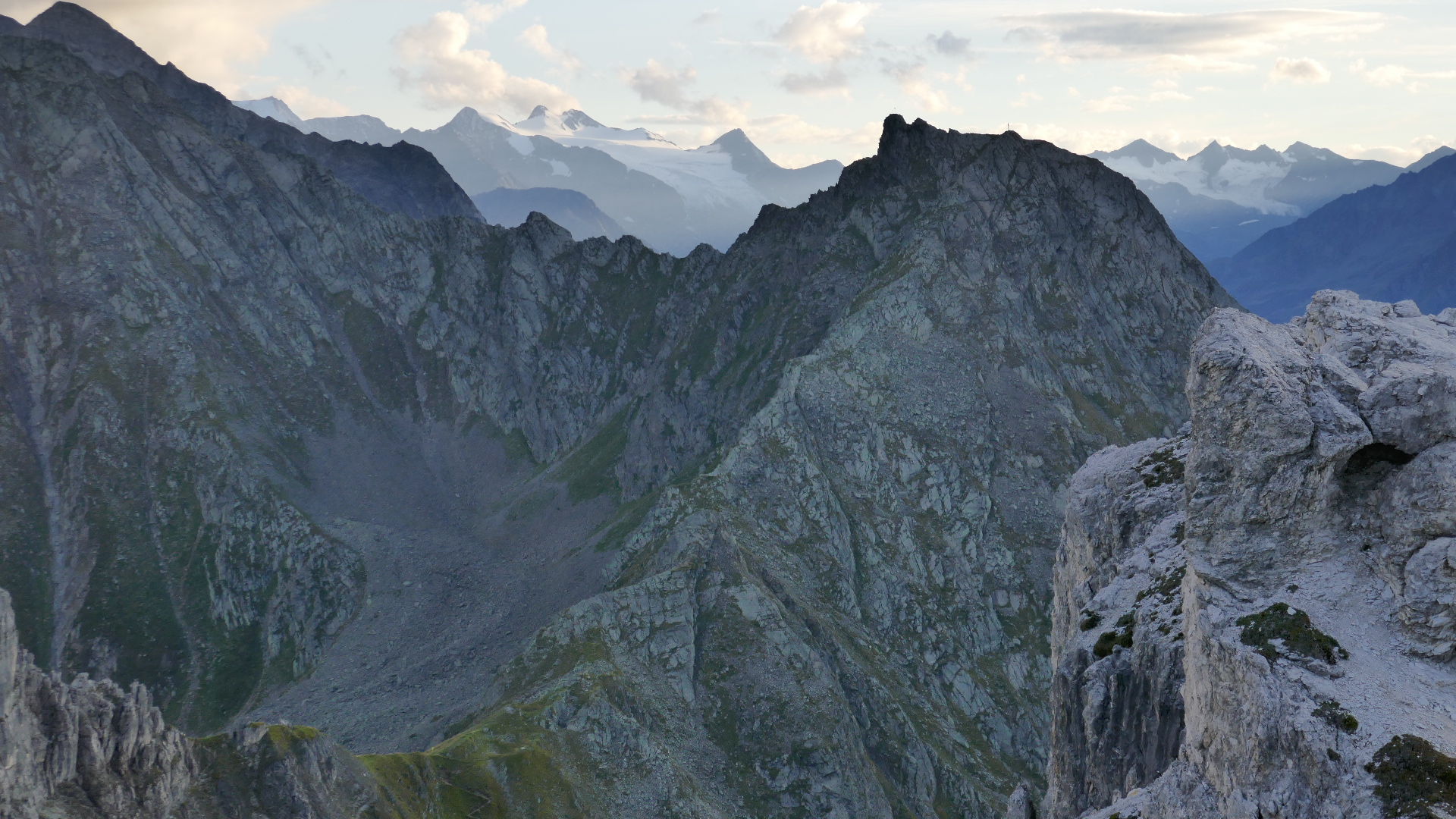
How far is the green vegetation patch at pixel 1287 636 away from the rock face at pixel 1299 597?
7 centimetres

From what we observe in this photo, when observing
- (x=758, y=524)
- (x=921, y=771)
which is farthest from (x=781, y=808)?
(x=758, y=524)

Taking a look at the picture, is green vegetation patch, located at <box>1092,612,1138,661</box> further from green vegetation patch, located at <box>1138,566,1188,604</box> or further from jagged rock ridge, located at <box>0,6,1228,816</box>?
jagged rock ridge, located at <box>0,6,1228,816</box>

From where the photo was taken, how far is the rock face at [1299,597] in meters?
30.0

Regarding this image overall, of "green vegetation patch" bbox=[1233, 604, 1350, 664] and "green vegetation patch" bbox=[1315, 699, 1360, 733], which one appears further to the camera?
"green vegetation patch" bbox=[1233, 604, 1350, 664]

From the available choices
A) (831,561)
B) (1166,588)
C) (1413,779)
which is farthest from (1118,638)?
(831,561)

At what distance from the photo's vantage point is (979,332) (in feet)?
531

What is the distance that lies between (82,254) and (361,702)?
403 ft

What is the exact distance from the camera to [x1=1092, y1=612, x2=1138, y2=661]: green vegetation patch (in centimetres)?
4212

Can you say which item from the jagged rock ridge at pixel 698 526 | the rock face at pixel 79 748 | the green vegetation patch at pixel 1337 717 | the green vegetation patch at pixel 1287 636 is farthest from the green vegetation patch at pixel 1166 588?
the rock face at pixel 79 748

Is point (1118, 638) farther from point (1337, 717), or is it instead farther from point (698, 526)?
point (698, 526)

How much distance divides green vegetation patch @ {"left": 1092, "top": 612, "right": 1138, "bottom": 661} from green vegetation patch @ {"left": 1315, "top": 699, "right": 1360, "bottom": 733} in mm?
11279

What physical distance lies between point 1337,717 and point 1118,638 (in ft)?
41.1

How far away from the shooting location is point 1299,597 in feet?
113

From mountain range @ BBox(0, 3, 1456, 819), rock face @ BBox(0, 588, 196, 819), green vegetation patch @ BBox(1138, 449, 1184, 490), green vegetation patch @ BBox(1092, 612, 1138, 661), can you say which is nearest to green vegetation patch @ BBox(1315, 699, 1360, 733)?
mountain range @ BBox(0, 3, 1456, 819)
